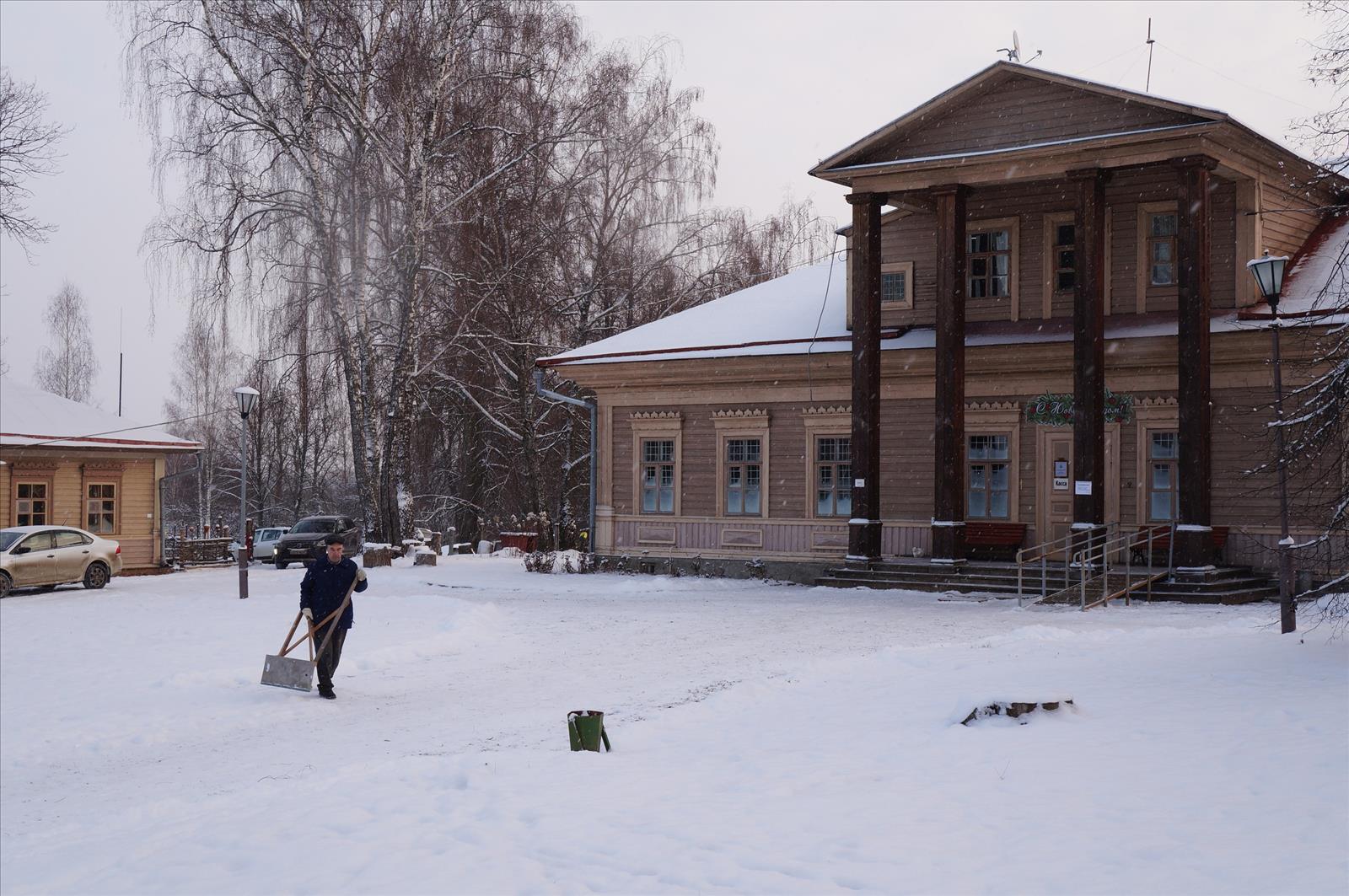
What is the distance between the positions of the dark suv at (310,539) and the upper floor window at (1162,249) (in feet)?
76.0

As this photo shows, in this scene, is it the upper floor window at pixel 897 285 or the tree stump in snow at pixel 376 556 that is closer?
the upper floor window at pixel 897 285

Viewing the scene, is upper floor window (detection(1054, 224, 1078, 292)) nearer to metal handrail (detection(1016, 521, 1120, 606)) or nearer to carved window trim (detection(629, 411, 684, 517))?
metal handrail (detection(1016, 521, 1120, 606))

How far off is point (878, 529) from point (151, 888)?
60.8 ft

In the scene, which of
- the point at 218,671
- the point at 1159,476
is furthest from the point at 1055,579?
the point at 218,671

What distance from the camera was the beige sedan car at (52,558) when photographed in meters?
26.7

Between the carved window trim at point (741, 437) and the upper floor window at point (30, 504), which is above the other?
the carved window trim at point (741, 437)

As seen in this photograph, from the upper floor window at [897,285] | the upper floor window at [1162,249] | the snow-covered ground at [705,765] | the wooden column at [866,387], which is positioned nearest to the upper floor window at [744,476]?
the wooden column at [866,387]

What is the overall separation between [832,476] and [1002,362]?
4264mm

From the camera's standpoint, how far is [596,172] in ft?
129

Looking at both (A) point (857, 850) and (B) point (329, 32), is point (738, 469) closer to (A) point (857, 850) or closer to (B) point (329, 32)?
(B) point (329, 32)

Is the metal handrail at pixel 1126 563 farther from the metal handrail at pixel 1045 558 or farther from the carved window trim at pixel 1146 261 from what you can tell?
the carved window trim at pixel 1146 261

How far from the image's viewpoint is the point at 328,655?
1350 cm

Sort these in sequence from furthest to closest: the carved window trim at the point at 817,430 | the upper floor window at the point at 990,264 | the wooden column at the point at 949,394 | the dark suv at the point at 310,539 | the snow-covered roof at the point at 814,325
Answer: the dark suv at the point at 310,539 < the carved window trim at the point at 817,430 < the upper floor window at the point at 990,264 < the wooden column at the point at 949,394 < the snow-covered roof at the point at 814,325

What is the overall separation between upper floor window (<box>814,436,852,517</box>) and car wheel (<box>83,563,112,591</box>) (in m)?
16.1
